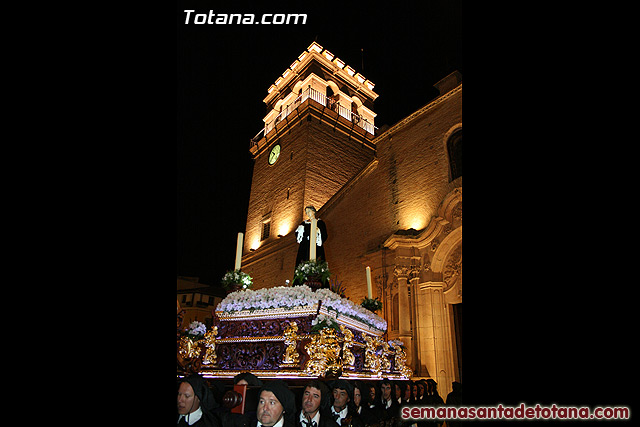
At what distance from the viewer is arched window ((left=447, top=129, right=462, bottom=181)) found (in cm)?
1190

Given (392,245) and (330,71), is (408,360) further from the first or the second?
(330,71)

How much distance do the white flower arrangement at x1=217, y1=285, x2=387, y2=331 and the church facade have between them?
5499 millimetres

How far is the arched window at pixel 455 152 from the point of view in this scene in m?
11.9

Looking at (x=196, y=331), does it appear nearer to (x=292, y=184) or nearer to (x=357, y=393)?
(x=357, y=393)

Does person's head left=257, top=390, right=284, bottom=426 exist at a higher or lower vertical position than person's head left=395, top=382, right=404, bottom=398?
higher

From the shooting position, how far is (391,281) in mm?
11477

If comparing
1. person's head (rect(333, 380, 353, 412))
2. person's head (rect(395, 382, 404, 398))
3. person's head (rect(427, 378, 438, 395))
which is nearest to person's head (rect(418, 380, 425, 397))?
person's head (rect(427, 378, 438, 395))

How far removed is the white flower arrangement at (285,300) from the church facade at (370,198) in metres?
5.50

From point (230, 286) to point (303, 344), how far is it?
2148 mm

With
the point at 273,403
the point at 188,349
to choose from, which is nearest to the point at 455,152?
the point at 188,349

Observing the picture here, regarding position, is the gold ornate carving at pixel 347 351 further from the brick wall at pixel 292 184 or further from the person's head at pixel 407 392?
the brick wall at pixel 292 184

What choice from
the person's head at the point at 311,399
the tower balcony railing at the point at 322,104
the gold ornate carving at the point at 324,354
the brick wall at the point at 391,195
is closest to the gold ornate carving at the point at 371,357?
the gold ornate carving at the point at 324,354

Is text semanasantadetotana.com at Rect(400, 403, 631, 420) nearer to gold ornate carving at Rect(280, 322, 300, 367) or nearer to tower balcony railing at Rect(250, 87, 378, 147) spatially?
gold ornate carving at Rect(280, 322, 300, 367)

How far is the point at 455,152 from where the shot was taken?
12133mm
